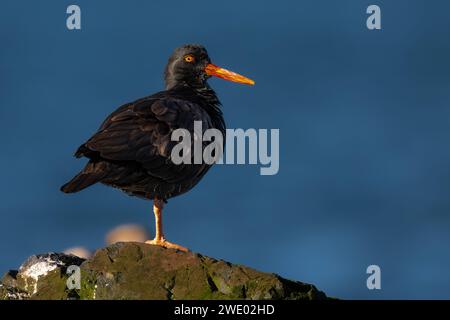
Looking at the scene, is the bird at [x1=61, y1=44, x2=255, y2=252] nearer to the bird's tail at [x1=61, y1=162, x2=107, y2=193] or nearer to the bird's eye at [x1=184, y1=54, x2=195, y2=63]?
the bird's tail at [x1=61, y1=162, x2=107, y2=193]

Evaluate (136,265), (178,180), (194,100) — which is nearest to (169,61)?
(194,100)

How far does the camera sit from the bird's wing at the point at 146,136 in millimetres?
14422

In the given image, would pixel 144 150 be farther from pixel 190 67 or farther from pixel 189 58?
pixel 189 58

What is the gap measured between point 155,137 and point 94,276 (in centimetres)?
281

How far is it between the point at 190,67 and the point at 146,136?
11.5 ft

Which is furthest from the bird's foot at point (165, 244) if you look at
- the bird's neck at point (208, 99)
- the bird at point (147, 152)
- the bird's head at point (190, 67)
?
the bird's head at point (190, 67)

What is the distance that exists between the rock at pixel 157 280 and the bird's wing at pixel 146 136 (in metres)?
1.71

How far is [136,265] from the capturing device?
1310cm

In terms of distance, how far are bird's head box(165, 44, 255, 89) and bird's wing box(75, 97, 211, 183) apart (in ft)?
7.00

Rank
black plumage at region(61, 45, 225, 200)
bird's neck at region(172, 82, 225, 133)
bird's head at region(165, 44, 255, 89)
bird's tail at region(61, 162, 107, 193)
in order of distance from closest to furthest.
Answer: bird's tail at region(61, 162, 107, 193) < black plumage at region(61, 45, 225, 200) < bird's neck at region(172, 82, 225, 133) < bird's head at region(165, 44, 255, 89)

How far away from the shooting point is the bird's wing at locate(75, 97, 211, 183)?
14.4 meters

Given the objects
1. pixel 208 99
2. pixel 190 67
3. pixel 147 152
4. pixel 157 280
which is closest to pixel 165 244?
pixel 147 152

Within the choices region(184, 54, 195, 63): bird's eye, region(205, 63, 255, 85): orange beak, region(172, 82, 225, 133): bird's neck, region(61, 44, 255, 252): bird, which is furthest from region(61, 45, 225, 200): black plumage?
region(205, 63, 255, 85): orange beak
